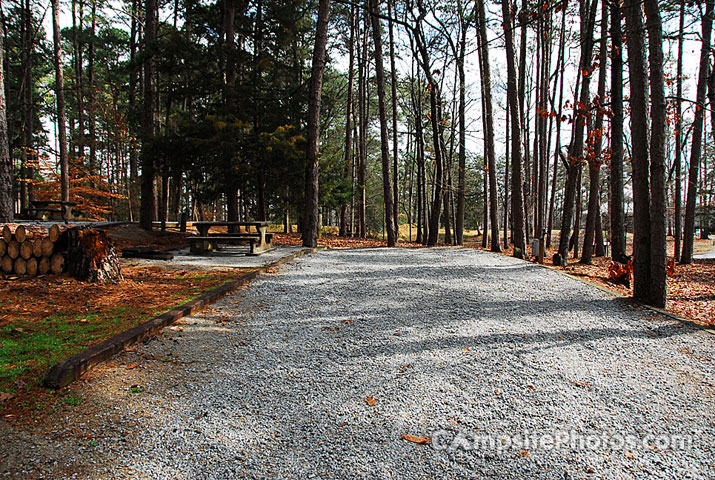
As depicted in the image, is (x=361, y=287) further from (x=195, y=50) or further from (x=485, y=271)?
(x=195, y=50)

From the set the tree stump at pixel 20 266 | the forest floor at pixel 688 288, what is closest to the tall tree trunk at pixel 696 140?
the forest floor at pixel 688 288

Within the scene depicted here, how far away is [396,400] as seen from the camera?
98.2 inches

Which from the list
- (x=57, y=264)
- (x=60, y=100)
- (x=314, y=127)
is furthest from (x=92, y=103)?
(x=57, y=264)

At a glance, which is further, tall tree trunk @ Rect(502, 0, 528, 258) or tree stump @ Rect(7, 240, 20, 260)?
tall tree trunk @ Rect(502, 0, 528, 258)

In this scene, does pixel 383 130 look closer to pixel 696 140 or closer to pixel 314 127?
pixel 314 127

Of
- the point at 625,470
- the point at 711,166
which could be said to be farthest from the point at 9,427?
the point at 711,166

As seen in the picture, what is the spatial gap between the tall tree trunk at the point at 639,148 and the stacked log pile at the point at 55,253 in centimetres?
676

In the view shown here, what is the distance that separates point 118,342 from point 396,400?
6.91 ft

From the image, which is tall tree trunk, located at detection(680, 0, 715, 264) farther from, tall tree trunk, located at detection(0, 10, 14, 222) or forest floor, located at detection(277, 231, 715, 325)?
tall tree trunk, located at detection(0, 10, 14, 222)

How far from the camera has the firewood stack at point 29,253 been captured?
5293mm

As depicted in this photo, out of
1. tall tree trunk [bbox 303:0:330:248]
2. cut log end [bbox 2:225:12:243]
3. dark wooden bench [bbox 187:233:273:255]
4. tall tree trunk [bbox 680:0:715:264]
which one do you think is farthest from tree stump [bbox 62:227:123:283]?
tall tree trunk [bbox 680:0:715:264]

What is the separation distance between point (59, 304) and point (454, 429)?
4.21 metres

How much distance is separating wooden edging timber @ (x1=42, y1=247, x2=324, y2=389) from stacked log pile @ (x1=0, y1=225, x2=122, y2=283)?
5.34 ft

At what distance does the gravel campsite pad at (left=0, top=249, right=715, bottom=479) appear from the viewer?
6.23ft
